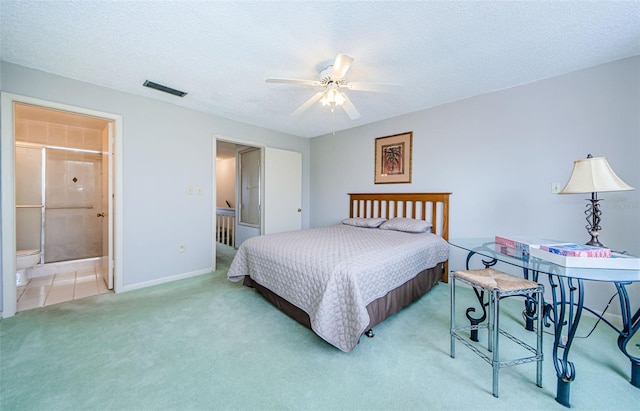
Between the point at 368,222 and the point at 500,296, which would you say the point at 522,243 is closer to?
the point at 500,296

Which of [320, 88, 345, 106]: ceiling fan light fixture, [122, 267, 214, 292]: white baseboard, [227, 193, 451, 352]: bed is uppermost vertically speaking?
[320, 88, 345, 106]: ceiling fan light fixture

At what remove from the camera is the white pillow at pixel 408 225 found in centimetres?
306

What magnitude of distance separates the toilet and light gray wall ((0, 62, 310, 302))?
54.1 inches

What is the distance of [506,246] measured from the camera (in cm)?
198

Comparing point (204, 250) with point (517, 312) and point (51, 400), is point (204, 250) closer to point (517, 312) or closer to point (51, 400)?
point (51, 400)

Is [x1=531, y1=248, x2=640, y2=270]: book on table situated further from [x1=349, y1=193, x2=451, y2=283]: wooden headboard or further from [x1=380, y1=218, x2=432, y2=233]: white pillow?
[x1=349, y1=193, x2=451, y2=283]: wooden headboard

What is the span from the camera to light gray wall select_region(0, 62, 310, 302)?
8.46 feet

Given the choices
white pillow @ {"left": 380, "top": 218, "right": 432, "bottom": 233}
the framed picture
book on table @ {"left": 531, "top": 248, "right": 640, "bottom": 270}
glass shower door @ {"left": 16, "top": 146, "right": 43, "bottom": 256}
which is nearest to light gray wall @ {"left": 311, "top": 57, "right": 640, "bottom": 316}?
the framed picture

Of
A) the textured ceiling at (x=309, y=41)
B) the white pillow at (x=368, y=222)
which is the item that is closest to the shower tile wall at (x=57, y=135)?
the textured ceiling at (x=309, y=41)

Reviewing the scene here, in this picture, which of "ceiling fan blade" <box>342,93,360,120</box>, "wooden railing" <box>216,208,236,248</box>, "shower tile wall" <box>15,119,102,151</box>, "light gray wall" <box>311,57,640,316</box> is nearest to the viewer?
"light gray wall" <box>311,57,640,316</box>

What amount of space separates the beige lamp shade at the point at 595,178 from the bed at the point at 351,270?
1.30 m

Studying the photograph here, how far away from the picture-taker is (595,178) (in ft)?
5.49

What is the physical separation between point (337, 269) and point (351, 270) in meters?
0.10

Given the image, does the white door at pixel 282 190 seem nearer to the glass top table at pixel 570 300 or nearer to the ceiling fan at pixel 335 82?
the ceiling fan at pixel 335 82
